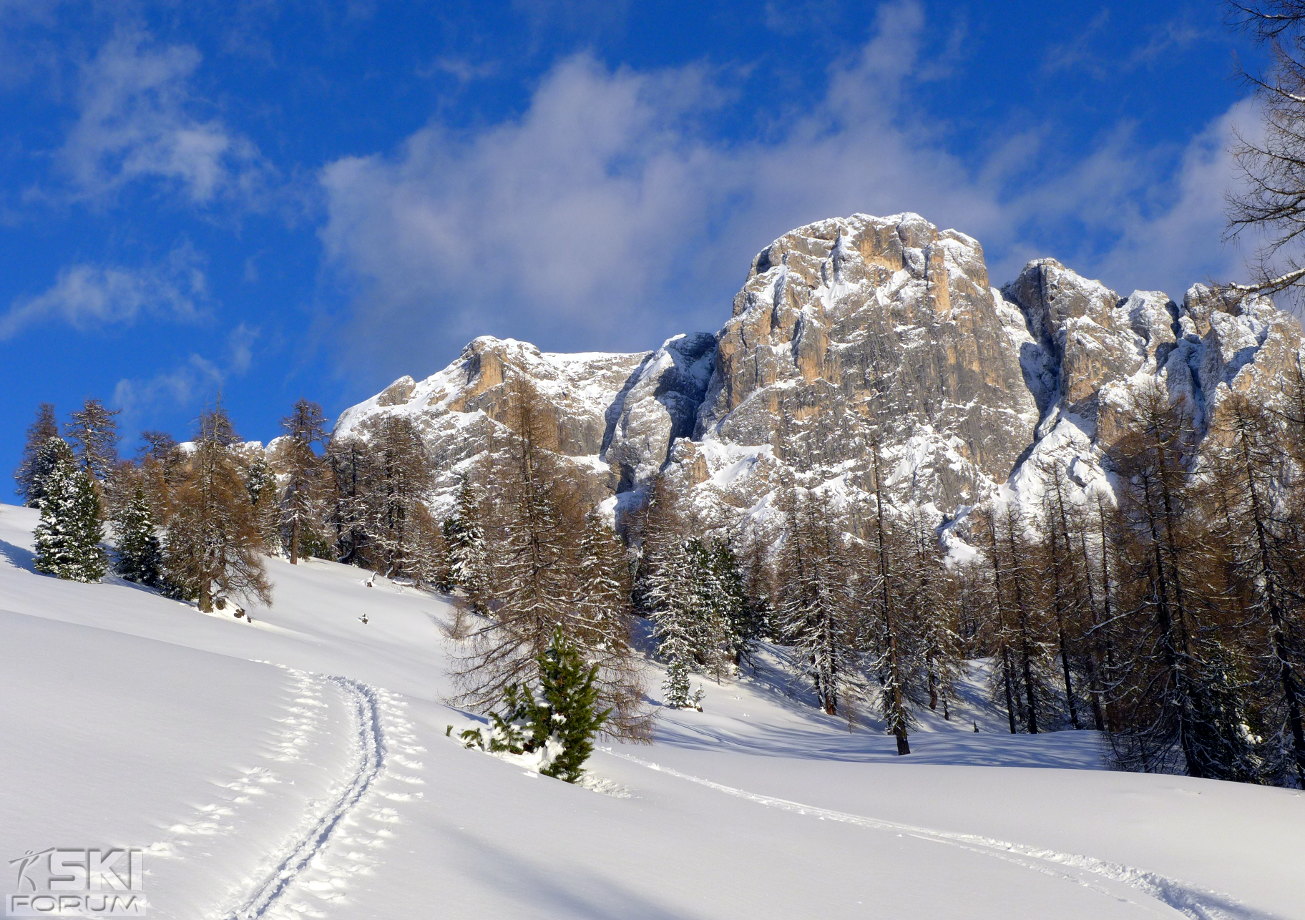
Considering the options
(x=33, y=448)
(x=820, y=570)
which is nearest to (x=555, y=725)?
(x=820, y=570)

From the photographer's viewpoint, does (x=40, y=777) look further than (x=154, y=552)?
No

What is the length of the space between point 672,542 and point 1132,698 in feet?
79.6

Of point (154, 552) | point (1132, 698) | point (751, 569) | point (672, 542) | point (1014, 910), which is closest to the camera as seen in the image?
point (1014, 910)

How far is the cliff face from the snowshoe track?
119 m

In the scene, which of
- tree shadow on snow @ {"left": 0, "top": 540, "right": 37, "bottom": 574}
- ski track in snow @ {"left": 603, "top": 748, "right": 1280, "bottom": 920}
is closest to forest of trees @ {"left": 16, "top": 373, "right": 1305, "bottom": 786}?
tree shadow on snow @ {"left": 0, "top": 540, "right": 37, "bottom": 574}

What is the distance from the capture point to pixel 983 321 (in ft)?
538

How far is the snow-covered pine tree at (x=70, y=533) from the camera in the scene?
27.1 metres

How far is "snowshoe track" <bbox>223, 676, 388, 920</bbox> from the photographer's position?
484cm

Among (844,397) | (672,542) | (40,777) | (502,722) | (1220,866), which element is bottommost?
(1220,866)

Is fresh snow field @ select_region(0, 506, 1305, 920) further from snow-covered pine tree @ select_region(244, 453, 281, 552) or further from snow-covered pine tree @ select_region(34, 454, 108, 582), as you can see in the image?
snow-covered pine tree @ select_region(244, 453, 281, 552)

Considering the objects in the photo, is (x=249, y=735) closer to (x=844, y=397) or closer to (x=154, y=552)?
(x=154, y=552)

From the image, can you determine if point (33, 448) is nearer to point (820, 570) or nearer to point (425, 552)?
point (425, 552)

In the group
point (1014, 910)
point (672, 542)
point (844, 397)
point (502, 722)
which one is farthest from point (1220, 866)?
point (844, 397)

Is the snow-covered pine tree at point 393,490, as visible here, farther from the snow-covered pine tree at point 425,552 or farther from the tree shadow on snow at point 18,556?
the tree shadow on snow at point 18,556
